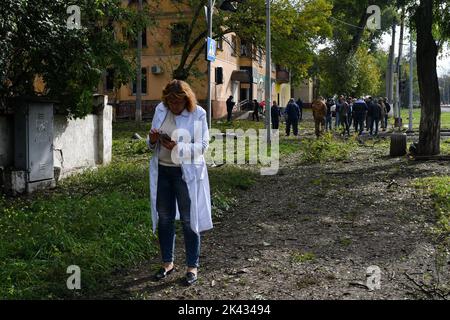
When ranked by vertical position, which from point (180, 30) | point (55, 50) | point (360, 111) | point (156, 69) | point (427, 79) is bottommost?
point (360, 111)

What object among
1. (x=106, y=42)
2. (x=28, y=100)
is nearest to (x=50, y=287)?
(x=28, y=100)

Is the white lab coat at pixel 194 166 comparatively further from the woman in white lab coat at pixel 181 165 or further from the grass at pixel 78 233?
the grass at pixel 78 233

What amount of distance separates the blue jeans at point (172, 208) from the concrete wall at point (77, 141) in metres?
5.01

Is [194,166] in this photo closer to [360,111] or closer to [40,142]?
[40,142]

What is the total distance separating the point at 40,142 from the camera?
31.8 feet

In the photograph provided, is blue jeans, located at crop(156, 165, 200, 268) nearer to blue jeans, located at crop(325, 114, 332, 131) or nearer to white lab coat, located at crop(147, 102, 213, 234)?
white lab coat, located at crop(147, 102, 213, 234)

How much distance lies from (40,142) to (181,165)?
17.8 feet

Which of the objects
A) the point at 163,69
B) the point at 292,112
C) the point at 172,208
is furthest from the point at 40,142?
the point at 163,69

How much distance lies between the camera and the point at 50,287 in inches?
192

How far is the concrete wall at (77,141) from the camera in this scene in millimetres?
9320

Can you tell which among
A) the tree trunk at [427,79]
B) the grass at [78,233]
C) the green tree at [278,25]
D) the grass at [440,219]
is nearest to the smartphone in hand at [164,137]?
the grass at [78,233]

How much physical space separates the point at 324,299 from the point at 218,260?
1602 mm

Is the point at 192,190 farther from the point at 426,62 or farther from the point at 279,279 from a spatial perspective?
the point at 426,62

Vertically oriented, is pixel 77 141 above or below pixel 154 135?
below
